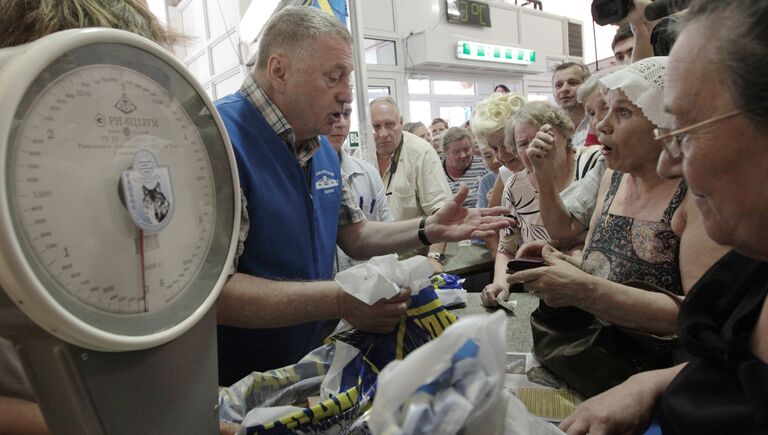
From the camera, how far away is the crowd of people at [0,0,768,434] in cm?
65

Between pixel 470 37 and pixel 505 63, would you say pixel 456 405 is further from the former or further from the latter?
pixel 505 63

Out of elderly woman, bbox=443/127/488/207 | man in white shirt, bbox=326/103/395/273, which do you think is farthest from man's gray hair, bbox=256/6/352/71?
elderly woman, bbox=443/127/488/207

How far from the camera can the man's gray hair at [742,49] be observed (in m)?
0.57

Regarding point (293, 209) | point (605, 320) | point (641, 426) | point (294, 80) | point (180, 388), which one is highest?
point (294, 80)

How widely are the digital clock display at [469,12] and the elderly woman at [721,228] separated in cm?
640

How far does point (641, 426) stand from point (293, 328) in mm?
819

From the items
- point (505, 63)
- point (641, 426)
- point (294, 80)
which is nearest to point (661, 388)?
point (641, 426)

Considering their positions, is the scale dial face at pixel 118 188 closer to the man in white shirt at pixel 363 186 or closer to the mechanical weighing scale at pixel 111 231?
the mechanical weighing scale at pixel 111 231

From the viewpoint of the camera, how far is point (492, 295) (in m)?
1.67

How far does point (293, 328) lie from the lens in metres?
1.22

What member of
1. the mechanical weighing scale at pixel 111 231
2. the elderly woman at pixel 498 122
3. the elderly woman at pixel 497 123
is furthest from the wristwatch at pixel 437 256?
the mechanical weighing scale at pixel 111 231

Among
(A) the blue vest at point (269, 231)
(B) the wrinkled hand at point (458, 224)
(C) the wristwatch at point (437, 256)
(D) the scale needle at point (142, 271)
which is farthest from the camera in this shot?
(C) the wristwatch at point (437, 256)

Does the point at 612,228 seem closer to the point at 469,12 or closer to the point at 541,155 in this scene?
the point at 541,155

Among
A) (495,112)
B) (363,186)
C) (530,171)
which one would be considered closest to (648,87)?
(530,171)
